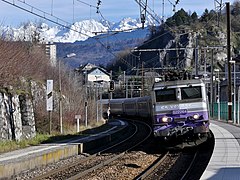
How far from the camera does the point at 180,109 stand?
21734 millimetres

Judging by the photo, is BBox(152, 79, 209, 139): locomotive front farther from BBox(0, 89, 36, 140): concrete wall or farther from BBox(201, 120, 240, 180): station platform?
BBox(0, 89, 36, 140): concrete wall

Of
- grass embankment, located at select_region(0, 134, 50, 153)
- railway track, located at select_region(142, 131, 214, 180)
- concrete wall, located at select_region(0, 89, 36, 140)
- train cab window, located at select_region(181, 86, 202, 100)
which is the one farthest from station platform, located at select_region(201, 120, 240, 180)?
concrete wall, located at select_region(0, 89, 36, 140)

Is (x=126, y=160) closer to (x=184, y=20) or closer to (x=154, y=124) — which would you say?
(x=154, y=124)

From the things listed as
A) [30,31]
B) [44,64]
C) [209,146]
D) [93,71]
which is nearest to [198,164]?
[209,146]

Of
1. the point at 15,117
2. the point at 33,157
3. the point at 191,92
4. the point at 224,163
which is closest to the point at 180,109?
the point at 191,92

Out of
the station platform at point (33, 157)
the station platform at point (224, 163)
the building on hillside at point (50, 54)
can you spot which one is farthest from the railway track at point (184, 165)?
the building on hillside at point (50, 54)

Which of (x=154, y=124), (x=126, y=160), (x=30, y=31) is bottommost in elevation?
(x=126, y=160)

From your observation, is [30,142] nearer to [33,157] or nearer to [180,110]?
[33,157]

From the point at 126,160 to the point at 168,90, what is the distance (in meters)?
3.41

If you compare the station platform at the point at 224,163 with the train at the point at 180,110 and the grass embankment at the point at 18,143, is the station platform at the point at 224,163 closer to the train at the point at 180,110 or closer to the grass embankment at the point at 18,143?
the train at the point at 180,110

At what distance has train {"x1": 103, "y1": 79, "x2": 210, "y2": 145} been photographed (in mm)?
21422

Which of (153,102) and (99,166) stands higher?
Result: (153,102)

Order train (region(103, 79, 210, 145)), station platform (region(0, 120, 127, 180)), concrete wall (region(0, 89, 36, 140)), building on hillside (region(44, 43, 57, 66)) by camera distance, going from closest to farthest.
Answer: station platform (region(0, 120, 127, 180))
train (region(103, 79, 210, 145))
concrete wall (region(0, 89, 36, 140))
building on hillside (region(44, 43, 57, 66))

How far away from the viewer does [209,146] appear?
25.2 m
